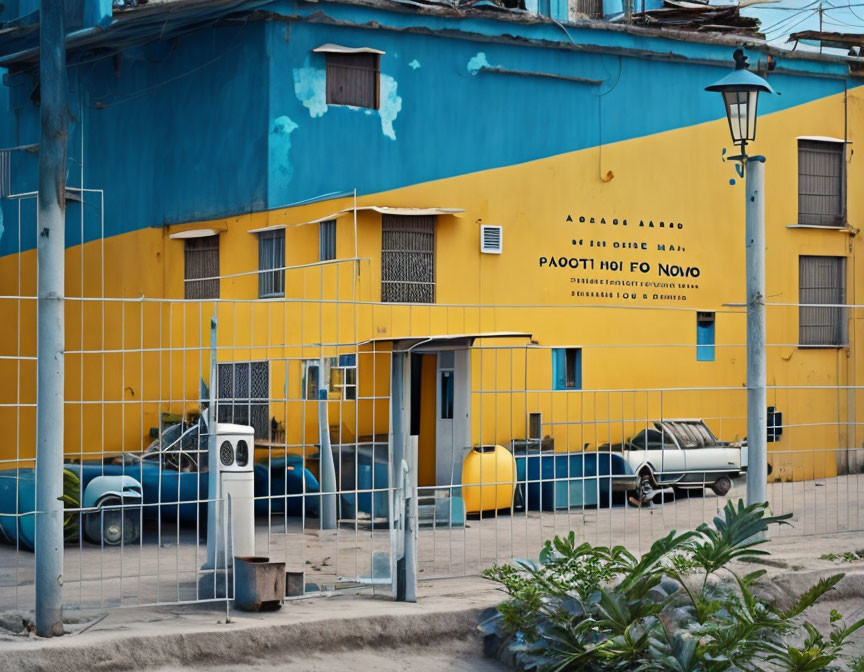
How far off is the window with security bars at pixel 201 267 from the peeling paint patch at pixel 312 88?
2305 millimetres

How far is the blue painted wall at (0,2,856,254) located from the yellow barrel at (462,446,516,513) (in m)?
4.64

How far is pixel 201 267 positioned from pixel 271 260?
131cm

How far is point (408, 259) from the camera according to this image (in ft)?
56.0

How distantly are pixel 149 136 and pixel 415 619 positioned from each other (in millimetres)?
10924

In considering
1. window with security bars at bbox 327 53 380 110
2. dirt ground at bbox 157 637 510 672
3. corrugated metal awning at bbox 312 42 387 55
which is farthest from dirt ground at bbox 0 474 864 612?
corrugated metal awning at bbox 312 42 387 55

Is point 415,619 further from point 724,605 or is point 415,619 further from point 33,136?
point 33,136

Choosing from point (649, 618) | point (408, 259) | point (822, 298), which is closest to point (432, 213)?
point (408, 259)

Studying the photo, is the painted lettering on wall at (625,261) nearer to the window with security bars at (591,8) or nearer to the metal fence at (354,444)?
the metal fence at (354,444)

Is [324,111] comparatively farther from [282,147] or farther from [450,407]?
[450,407]

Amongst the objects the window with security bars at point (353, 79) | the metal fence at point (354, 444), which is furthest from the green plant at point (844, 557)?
the window with security bars at point (353, 79)

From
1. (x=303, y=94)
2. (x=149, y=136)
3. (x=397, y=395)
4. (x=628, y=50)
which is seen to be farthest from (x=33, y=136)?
(x=397, y=395)

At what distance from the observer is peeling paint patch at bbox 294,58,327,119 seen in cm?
1648

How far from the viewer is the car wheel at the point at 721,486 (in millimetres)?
12844

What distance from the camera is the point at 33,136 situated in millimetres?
19375
